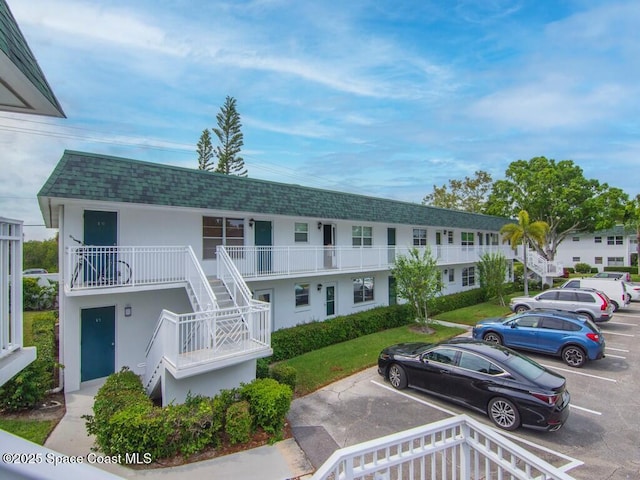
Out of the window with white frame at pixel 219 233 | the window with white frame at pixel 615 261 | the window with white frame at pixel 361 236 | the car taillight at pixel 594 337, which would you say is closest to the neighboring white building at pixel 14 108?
the window with white frame at pixel 219 233

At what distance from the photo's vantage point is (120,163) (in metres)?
11.0

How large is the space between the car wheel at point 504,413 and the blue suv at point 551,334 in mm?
5786

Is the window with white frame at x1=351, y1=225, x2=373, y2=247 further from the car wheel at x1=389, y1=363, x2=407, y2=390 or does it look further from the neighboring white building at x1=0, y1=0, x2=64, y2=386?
the neighboring white building at x1=0, y1=0, x2=64, y2=386

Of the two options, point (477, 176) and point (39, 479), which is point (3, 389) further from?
point (477, 176)

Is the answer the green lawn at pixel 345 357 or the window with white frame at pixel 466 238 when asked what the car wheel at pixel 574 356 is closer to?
the green lawn at pixel 345 357

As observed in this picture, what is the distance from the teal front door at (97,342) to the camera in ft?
36.2

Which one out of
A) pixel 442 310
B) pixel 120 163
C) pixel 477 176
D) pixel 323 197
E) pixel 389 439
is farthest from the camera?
pixel 477 176

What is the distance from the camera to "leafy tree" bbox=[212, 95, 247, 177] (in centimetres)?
3897

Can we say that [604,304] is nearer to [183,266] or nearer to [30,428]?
[183,266]

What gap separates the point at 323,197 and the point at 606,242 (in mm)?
47790

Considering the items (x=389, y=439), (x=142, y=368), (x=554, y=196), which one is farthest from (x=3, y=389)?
(x=554, y=196)

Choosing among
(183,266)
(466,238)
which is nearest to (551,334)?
(183,266)

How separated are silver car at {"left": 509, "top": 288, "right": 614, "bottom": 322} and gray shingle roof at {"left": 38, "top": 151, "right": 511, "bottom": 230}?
8.78 m

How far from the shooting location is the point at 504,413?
8219 mm
